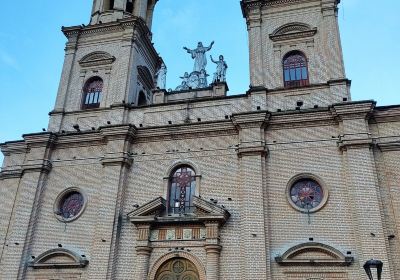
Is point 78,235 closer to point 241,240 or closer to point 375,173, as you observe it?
point 241,240

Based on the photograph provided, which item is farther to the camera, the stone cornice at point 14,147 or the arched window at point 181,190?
the stone cornice at point 14,147

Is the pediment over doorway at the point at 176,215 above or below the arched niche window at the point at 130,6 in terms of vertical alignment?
below

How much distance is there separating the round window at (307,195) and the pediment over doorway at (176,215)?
2671 millimetres

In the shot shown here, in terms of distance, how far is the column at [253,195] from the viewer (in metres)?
14.9

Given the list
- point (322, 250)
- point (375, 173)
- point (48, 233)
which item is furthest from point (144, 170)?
point (375, 173)

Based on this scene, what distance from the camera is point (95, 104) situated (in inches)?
830

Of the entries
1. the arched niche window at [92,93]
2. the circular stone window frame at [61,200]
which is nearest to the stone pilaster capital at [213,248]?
the circular stone window frame at [61,200]

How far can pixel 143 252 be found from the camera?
1619cm

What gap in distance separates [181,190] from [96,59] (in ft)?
29.5

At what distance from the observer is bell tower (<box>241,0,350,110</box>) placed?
58.9 ft

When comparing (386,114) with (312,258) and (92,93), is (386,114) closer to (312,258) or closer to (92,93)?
(312,258)

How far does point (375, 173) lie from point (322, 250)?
3.52 m

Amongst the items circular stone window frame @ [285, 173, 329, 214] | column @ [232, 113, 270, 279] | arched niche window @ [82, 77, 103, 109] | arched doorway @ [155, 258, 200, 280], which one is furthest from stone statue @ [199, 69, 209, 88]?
arched doorway @ [155, 258, 200, 280]

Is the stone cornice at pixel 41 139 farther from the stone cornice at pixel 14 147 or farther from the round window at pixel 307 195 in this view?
the round window at pixel 307 195
